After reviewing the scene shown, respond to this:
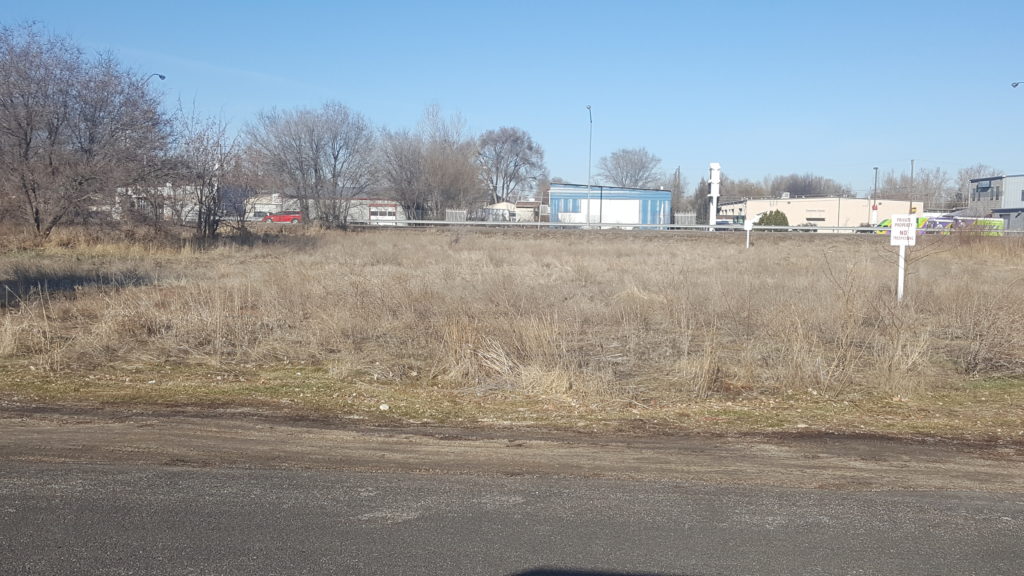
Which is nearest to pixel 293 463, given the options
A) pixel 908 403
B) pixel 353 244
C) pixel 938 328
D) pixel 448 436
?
pixel 448 436

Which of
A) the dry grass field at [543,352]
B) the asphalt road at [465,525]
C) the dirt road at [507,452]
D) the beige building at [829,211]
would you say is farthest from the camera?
the beige building at [829,211]

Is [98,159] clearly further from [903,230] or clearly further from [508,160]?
[508,160]

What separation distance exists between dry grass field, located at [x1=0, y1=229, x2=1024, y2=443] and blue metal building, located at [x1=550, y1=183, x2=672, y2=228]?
52036 millimetres

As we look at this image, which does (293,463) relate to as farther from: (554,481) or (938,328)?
(938,328)

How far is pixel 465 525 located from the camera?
475 cm

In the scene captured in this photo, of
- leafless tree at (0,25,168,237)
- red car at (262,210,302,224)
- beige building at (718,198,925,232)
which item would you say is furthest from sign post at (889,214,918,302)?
beige building at (718,198,925,232)

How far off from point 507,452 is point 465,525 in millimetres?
1674

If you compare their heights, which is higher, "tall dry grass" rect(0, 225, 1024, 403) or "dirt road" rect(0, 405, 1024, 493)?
"tall dry grass" rect(0, 225, 1024, 403)

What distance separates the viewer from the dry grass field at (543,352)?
26.3 feet

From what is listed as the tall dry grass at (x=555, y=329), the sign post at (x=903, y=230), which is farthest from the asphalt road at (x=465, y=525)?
the sign post at (x=903, y=230)

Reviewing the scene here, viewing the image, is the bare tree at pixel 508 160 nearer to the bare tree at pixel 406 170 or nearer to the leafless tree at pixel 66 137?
the bare tree at pixel 406 170

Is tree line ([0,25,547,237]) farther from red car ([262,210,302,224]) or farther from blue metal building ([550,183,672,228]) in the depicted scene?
blue metal building ([550,183,672,228])

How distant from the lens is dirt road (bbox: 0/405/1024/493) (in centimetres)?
588

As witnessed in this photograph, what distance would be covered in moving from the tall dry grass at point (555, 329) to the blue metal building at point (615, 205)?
5013 centimetres
